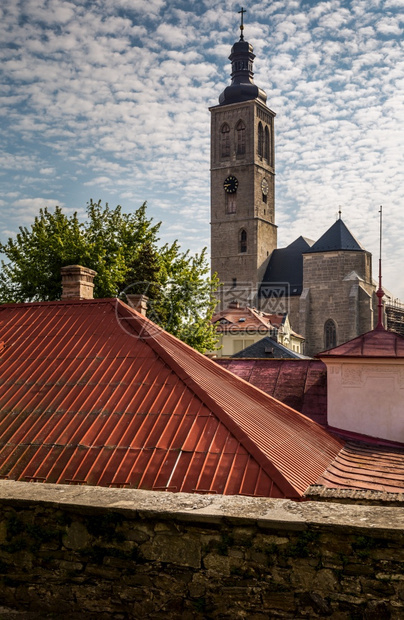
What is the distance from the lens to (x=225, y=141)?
65562 millimetres

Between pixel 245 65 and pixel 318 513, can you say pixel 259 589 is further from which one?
pixel 245 65

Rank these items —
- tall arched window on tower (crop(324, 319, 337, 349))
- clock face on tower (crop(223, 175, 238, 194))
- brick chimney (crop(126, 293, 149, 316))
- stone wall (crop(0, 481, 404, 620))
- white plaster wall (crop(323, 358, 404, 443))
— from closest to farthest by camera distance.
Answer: stone wall (crop(0, 481, 404, 620)), white plaster wall (crop(323, 358, 404, 443)), brick chimney (crop(126, 293, 149, 316)), tall arched window on tower (crop(324, 319, 337, 349)), clock face on tower (crop(223, 175, 238, 194))

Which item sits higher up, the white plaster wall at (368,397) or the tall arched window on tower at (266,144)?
the tall arched window on tower at (266,144)

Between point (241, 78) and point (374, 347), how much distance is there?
61.4m

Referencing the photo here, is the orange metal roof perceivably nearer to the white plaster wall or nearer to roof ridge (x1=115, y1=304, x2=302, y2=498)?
roof ridge (x1=115, y1=304, x2=302, y2=498)

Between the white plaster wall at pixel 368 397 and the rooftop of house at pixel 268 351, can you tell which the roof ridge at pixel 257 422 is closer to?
the white plaster wall at pixel 368 397

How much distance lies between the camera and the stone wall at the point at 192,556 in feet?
10.4

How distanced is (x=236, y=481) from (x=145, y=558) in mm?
2635

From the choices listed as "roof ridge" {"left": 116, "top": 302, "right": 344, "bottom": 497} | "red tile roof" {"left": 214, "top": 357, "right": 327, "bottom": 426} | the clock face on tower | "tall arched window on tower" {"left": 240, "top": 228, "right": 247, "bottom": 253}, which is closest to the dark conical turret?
the clock face on tower

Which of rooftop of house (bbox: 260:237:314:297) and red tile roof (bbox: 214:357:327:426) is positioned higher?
rooftop of house (bbox: 260:237:314:297)

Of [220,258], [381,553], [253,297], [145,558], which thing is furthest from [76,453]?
[220,258]

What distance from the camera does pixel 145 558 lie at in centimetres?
353

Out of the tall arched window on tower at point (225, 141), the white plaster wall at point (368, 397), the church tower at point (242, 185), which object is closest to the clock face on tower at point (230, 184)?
the church tower at point (242, 185)

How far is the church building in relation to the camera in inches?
2052
